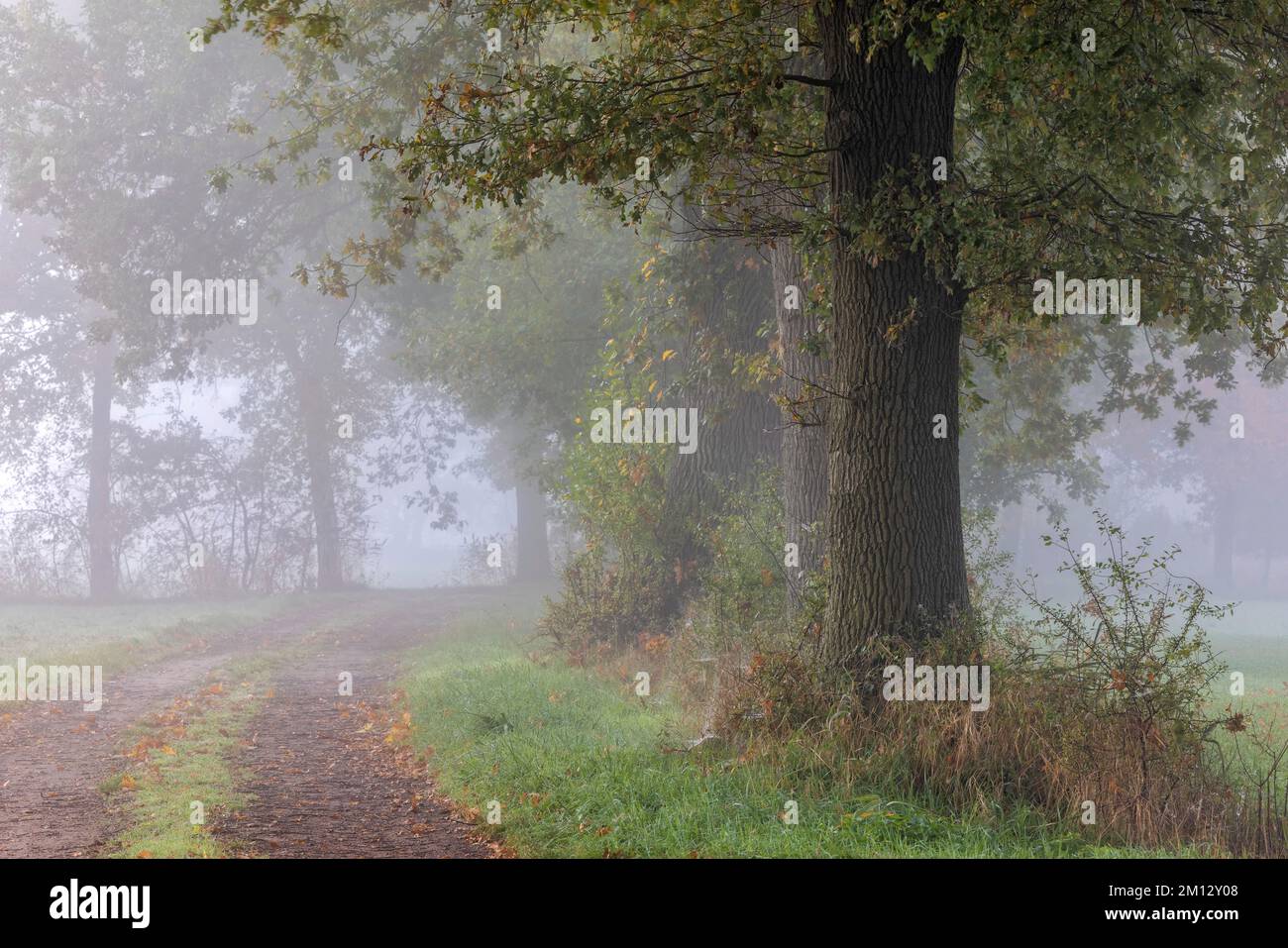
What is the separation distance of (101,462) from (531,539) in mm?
14838

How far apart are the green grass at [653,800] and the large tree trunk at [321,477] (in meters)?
27.9

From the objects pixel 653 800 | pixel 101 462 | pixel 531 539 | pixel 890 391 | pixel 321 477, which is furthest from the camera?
pixel 531 539

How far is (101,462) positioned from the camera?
127 ft

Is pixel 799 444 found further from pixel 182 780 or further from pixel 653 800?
pixel 182 780

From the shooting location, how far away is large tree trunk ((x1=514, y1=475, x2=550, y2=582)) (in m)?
43.5

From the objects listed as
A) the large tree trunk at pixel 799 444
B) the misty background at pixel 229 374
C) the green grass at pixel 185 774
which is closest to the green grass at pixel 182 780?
the green grass at pixel 185 774

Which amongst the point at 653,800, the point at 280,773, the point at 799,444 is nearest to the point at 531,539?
the point at 799,444

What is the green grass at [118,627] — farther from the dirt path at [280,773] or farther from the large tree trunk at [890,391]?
the large tree trunk at [890,391]

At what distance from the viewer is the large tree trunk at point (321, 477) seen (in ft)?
131

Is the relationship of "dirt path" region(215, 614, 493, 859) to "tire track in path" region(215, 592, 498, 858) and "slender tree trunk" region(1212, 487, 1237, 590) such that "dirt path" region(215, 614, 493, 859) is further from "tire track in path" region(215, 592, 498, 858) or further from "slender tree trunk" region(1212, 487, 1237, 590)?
"slender tree trunk" region(1212, 487, 1237, 590)

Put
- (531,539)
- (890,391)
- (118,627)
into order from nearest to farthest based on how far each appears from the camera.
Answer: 1. (890,391)
2. (118,627)
3. (531,539)

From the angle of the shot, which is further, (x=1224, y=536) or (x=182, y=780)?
(x=1224, y=536)

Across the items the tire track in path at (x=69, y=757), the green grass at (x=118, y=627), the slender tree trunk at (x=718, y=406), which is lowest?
the tire track in path at (x=69, y=757)
